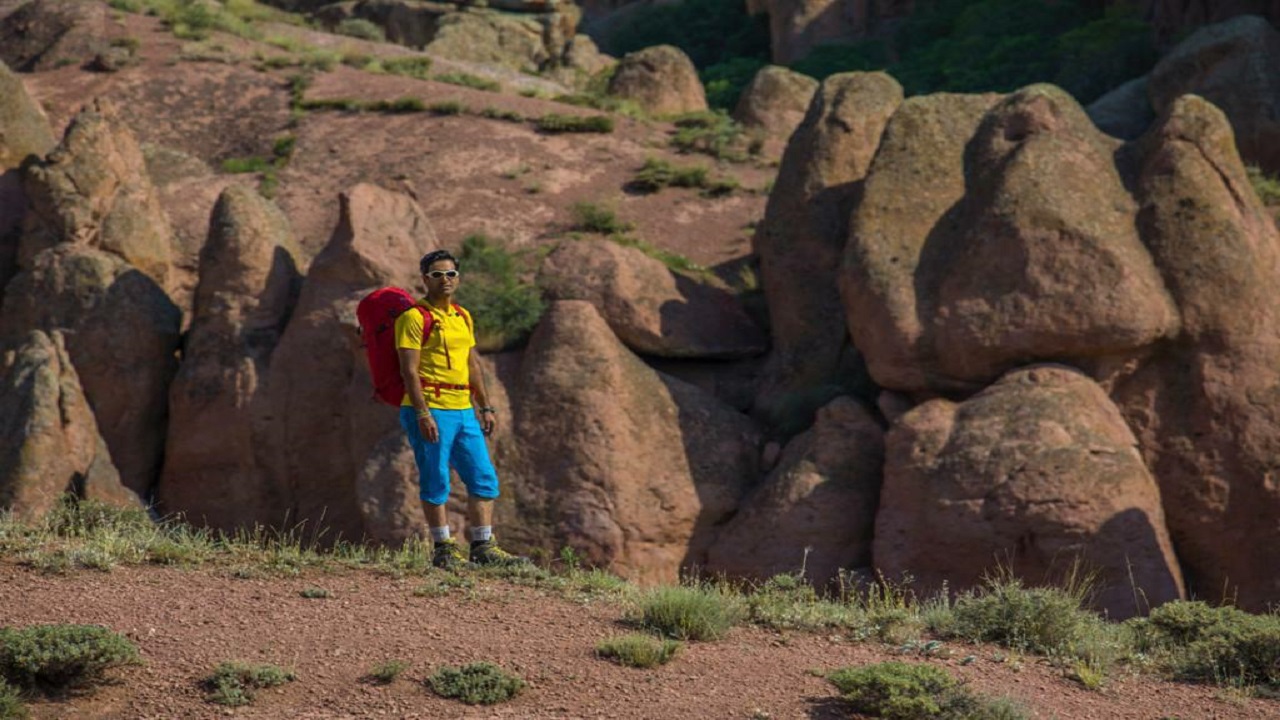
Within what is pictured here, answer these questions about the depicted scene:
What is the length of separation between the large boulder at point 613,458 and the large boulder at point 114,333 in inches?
178

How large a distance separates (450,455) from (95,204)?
10880 mm

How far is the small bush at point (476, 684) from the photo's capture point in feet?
A: 29.6

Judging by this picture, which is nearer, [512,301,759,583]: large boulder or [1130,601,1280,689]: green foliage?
[1130,601,1280,689]: green foliage

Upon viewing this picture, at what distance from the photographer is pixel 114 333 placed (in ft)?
65.8

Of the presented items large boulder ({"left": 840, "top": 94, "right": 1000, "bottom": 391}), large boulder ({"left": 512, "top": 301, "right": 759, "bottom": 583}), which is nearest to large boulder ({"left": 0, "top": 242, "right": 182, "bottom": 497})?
large boulder ({"left": 512, "top": 301, "right": 759, "bottom": 583})

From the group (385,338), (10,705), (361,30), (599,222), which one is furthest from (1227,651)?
(361,30)

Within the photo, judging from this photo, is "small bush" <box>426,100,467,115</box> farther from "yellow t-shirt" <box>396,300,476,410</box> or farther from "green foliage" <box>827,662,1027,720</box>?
"green foliage" <box>827,662,1027,720</box>

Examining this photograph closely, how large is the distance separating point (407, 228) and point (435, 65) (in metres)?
13.0

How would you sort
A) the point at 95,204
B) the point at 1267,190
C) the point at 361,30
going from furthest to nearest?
the point at 361,30
the point at 95,204
the point at 1267,190

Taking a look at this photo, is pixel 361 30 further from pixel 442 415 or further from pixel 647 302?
pixel 442 415

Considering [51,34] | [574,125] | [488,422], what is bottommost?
[488,422]

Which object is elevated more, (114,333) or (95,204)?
(95,204)

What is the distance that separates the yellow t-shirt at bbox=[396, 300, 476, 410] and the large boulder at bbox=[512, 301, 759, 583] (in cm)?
564

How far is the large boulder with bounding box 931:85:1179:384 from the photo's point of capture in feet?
56.1
